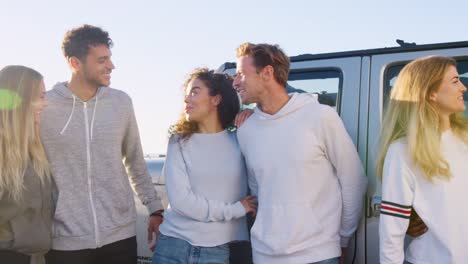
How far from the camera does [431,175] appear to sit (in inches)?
90.2

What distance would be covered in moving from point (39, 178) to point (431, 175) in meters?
1.80

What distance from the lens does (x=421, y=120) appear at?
2.37 metres

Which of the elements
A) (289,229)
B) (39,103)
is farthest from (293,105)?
(39,103)

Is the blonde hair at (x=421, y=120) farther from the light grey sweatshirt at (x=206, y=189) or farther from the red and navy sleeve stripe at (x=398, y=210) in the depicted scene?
the light grey sweatshirt at (x=206, y=189)

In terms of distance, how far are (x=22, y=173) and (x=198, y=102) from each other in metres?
0.92

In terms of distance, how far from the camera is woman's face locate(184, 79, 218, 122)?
291 centimetres

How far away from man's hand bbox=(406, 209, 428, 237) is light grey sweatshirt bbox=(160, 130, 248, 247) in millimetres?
780

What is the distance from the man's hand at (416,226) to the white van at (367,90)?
459mm

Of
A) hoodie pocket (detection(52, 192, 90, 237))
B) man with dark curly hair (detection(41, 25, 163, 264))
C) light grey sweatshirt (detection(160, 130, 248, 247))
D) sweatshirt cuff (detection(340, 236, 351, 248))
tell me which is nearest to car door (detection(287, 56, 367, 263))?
sweatshirt cuff (detection(340, 236, 351, 248))

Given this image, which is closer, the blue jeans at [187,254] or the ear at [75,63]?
the blue jeans at [187,254]

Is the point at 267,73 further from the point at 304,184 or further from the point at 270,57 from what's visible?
the point at 304,184

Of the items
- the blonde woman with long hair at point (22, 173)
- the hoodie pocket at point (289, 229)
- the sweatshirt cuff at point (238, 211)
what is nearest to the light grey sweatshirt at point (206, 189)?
the sweatshirt cuff at point (238, 211)

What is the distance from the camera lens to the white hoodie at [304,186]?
2500 millimetres

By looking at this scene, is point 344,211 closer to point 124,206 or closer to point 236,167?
point 236,167
